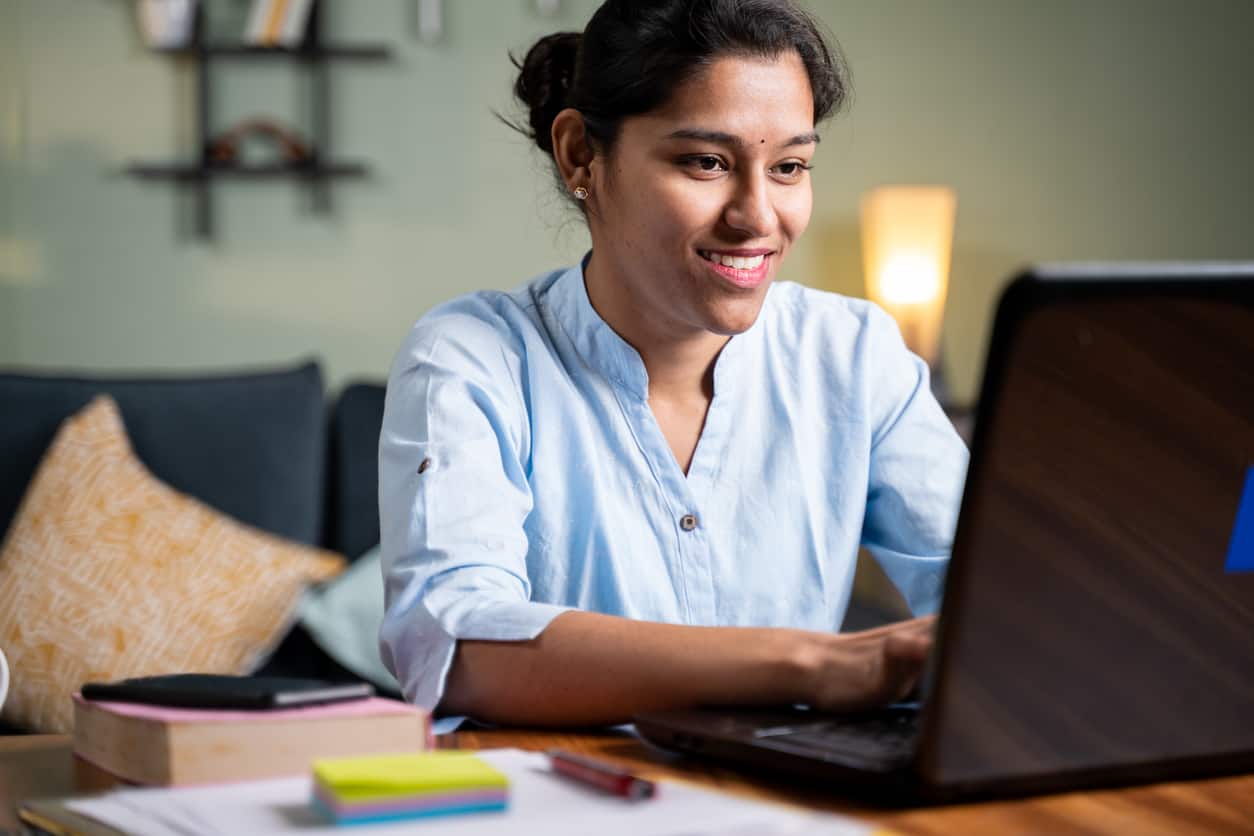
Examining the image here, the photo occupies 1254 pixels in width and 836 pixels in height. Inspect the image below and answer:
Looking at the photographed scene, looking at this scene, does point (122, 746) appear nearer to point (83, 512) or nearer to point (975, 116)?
point (83, 512)

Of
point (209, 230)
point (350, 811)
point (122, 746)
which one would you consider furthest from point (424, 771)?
point (209, 230)

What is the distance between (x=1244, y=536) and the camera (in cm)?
76

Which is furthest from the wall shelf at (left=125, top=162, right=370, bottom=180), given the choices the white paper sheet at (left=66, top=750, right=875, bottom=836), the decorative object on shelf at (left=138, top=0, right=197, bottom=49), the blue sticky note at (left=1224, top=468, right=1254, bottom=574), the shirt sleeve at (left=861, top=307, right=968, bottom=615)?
the blue sticky note at (left=1224, top=468, right=1254, bottom=574)

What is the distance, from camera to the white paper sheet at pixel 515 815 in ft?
2.16

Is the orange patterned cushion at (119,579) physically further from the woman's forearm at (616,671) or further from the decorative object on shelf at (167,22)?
the woman's forearm at (616,671)

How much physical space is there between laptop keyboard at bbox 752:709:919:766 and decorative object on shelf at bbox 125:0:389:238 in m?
2.33

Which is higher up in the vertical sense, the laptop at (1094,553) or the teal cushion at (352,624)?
the laptop at (1094,553)

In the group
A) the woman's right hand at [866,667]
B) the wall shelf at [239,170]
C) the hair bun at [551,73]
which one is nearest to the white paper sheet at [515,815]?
the woman's right hand at [866,667]

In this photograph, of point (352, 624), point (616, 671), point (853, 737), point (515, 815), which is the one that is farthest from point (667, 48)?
point (352, 624)

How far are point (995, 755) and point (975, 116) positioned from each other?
290 centimetres

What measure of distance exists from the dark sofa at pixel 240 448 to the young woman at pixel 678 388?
1232 mm

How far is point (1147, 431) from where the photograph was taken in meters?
0.71

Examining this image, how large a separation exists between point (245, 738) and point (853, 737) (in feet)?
1.12

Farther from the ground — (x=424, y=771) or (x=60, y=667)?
(x=424, y=771)
